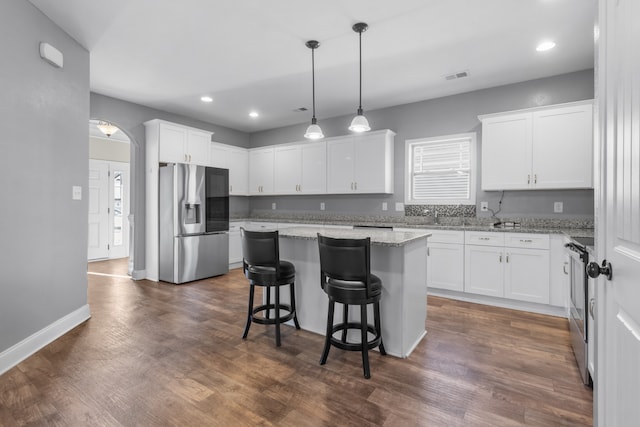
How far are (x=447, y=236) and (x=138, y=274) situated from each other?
183 inches

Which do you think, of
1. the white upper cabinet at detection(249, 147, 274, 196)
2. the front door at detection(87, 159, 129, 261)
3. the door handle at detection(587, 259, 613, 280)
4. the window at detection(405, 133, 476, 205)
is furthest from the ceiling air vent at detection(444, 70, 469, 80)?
the front door at detection(87, 159, 129, 261)

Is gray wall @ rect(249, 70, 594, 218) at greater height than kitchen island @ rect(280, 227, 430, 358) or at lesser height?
greater

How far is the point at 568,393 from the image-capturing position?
1.95m

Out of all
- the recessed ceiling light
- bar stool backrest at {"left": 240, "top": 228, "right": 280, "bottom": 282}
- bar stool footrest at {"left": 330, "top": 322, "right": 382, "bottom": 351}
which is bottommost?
bar stool footrest at {"left": 330, "top": 322, "right": 382, "bottom": 351}

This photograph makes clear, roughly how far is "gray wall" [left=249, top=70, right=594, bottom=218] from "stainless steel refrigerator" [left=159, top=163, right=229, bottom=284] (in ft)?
6.24

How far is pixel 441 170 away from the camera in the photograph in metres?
4.61

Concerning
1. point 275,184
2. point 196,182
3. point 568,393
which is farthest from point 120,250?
point 568,393

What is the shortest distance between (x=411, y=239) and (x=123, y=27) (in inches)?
124

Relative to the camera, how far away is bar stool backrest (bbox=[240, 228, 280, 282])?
252 cm

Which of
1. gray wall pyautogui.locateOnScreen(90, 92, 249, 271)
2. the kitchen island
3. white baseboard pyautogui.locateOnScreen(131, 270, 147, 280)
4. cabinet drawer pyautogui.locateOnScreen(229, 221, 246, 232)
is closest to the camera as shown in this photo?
the kitchen island

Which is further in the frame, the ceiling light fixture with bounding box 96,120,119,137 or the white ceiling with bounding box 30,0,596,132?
the ceiling light fixture with bounding box 96,120,119,137

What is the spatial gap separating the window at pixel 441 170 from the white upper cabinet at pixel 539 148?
446 mm

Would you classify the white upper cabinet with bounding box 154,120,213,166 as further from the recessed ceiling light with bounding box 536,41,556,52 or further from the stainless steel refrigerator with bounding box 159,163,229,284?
the recessed ceiling light with bounding box 536,41,556,52

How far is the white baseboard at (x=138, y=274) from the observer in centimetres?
493
